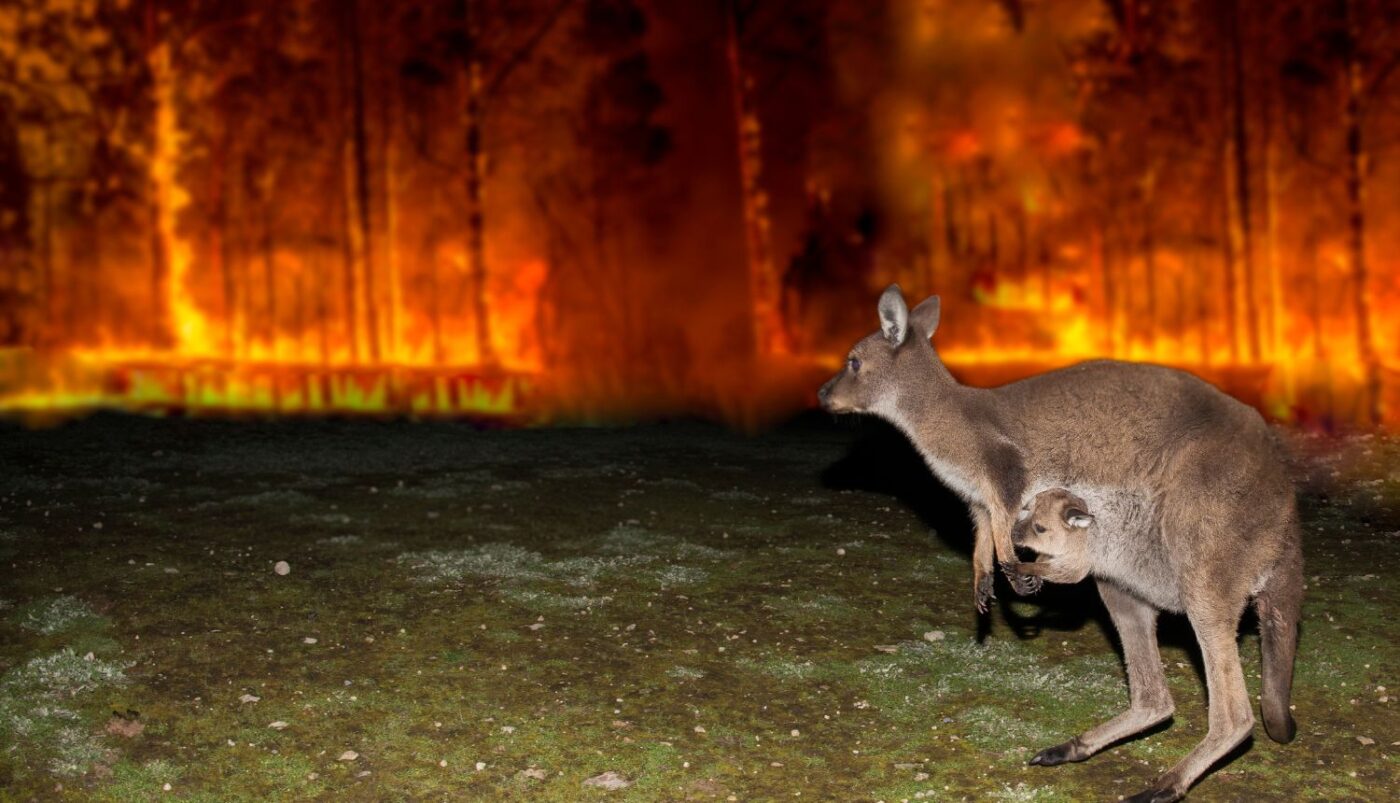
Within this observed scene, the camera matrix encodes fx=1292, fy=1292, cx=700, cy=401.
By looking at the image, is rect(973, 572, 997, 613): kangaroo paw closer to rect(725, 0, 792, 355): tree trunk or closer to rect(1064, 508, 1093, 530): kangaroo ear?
rect(1064, 508, 1093, 530): kangaroo ear

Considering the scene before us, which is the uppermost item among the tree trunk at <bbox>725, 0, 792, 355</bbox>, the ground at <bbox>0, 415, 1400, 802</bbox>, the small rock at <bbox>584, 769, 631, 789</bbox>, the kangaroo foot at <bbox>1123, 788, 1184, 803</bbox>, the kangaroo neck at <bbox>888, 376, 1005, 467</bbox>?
the tree trunk at <bbox>725, 0, 792, 355</bbox>

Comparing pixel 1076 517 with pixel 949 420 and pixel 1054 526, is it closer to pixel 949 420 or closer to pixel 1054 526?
pixel 1054 526

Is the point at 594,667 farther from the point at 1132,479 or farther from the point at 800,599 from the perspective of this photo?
the point at 1132,479

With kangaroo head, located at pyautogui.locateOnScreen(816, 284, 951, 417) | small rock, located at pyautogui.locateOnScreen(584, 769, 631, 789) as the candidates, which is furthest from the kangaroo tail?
small rock, located at pyautogui.locateOnScreen(584, 769, 631, 789)

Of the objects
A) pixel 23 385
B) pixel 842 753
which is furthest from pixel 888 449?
pixel 23 385

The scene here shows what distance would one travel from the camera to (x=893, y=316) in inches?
206

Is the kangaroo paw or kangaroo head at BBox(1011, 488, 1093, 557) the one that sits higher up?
kangaroo head at BBox(1011, 488, 1093, 557)

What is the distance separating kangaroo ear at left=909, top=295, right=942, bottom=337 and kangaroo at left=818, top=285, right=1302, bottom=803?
0.42 meters

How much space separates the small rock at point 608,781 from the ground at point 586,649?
0.01 metres

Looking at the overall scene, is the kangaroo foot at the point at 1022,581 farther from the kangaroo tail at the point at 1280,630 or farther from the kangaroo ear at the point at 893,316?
the kangaroo ear at the point at 893,316

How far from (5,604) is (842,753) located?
397 centimetres

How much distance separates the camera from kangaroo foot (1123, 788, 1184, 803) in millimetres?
3953

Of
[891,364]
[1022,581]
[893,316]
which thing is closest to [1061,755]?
[1022,581]

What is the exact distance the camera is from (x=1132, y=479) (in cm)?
429
